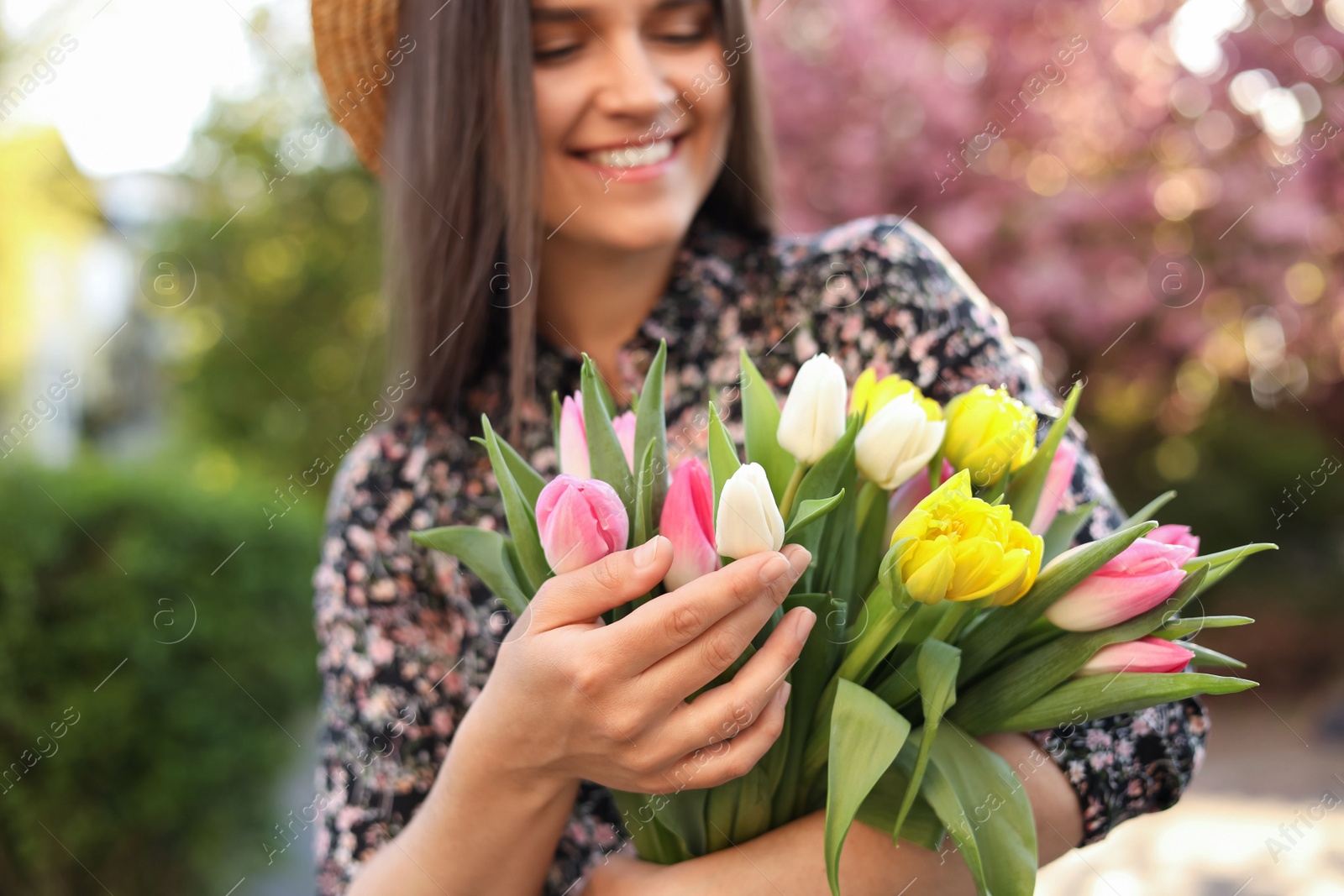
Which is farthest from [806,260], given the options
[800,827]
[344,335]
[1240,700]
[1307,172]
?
[344,335]

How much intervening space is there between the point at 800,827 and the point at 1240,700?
6.80 metres

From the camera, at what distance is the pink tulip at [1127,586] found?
0.85m

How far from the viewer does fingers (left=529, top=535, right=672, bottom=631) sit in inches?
33.2

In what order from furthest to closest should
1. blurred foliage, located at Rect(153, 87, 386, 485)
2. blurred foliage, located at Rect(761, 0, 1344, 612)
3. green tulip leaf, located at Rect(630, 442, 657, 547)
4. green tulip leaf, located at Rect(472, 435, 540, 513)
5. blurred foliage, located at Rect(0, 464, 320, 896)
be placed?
blurred foliage, located at Rect(153, 87, 386, 485) < blurred foliage, located at Rect(761, 0, 1344, 612) < blurred foliage, located at Rect(0, 464, 320, 896) < green tulip leaf, located at Rect(472, 435, 540, 513) < green tulip leaf, located at Rect(630, 442, 657, 547)

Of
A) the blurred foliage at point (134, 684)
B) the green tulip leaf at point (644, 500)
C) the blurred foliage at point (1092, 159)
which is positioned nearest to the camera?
the green tulip leaf at point (644, 500)

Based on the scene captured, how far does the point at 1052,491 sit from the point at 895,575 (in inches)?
9.5

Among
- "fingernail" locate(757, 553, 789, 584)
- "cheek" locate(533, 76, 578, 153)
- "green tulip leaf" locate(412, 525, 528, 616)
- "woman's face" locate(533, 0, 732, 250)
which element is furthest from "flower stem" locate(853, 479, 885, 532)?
"cheek" locate(533, 76, 578, 153)

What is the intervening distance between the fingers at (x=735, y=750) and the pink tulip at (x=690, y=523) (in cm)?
13

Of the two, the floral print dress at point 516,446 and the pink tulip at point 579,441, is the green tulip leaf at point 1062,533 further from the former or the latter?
the pink tulip at point 579,441

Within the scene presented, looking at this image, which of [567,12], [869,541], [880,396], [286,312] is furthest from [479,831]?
[286,312]

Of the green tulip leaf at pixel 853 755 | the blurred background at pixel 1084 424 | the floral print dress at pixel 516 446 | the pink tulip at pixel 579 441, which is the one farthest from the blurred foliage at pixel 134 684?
the green tulip leaf at pixel 853 755

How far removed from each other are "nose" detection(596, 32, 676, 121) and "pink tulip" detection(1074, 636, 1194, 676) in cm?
91

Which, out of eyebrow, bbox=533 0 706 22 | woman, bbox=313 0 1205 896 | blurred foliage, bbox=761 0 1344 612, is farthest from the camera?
blurred foliage, bbox=761 0 1344 612

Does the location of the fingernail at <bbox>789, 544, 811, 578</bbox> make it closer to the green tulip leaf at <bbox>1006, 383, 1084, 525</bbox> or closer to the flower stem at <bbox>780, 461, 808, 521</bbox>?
the flower stem at <bbox>780, 461, 808, 521</bbox>
